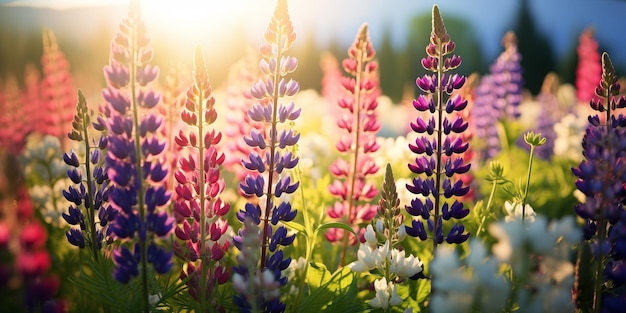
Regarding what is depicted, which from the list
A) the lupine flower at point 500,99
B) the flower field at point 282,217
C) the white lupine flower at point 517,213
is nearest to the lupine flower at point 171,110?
the flower field at point 282,217

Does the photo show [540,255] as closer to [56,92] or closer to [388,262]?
[388,262]

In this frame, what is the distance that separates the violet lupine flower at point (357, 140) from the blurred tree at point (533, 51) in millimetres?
34112

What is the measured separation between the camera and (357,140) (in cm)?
282

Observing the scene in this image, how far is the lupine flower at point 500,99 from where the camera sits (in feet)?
18.7

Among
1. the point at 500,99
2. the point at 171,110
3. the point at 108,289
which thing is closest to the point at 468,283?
the point at 108,289

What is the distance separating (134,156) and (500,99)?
15.8ft

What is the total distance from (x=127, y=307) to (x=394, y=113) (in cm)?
1094

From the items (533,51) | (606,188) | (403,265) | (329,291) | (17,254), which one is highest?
(533,51)

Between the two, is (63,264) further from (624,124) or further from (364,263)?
(624,124)

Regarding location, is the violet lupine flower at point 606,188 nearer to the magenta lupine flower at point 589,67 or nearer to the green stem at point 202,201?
the green stem at point 202,201

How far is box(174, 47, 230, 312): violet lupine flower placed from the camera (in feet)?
6.37

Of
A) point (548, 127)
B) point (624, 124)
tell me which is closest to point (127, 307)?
point (624, 124)

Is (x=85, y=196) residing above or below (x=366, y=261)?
above

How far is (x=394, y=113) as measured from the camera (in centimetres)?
1245
